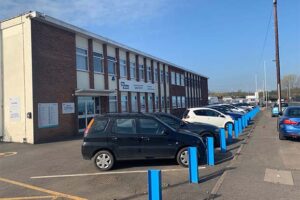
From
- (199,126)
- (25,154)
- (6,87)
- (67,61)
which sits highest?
(67,61)

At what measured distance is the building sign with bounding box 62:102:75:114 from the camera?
19422mm

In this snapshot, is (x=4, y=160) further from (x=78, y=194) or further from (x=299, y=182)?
(x=299, y=182)

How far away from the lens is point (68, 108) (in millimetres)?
19797

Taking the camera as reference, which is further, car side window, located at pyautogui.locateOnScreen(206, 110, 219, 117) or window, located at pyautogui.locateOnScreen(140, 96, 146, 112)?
window, located at pyautogui.locateOnScreen(140, 96, 146, 112)

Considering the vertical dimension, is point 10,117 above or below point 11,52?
below

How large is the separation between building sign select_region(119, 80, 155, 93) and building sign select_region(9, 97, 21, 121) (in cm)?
993

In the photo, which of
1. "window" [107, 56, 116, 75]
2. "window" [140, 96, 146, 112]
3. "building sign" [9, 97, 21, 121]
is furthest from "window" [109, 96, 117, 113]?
"building sign" [9, 97, 21, 121]

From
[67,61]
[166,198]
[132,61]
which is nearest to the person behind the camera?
[166,198]

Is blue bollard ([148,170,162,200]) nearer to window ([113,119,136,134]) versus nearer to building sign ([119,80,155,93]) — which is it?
window ([113,119,136,134])

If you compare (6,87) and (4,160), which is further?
(6,87)

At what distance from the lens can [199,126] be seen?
530 inches

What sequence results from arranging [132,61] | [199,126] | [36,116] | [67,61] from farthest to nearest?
[132,61] < [67,61] < [36,116] < [199,126]

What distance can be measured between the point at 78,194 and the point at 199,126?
7.42m

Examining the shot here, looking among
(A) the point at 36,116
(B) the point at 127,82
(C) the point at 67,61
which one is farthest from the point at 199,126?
(B) the point at 127,82
